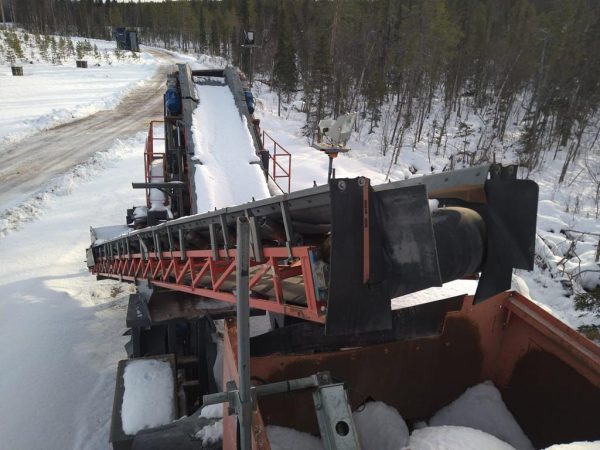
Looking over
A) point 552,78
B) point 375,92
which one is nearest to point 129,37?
point 375,92

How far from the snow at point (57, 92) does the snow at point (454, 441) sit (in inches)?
786

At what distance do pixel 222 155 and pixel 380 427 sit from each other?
6802 millimetres

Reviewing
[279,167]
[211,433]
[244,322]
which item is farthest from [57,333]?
[279,167]

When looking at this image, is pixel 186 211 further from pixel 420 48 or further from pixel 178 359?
pixel 420 48

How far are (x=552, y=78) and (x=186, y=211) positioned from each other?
31951mm

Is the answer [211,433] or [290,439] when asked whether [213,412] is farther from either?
[290,439]

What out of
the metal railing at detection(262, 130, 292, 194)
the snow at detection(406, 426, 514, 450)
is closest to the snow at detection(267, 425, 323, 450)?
the snow at detection(406, 426, 514, 450)

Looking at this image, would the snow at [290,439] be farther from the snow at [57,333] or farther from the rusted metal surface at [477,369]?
the snow at [57,333]

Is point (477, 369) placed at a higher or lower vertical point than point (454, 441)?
lower

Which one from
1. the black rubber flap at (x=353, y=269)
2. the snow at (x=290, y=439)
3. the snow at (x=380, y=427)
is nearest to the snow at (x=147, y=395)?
the snow at (x=290, y=439)

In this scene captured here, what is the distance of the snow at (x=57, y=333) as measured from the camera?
5.21 metres

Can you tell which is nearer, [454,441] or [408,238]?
[408,238]

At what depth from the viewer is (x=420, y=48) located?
97.8 ft

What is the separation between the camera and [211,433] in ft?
11.5
